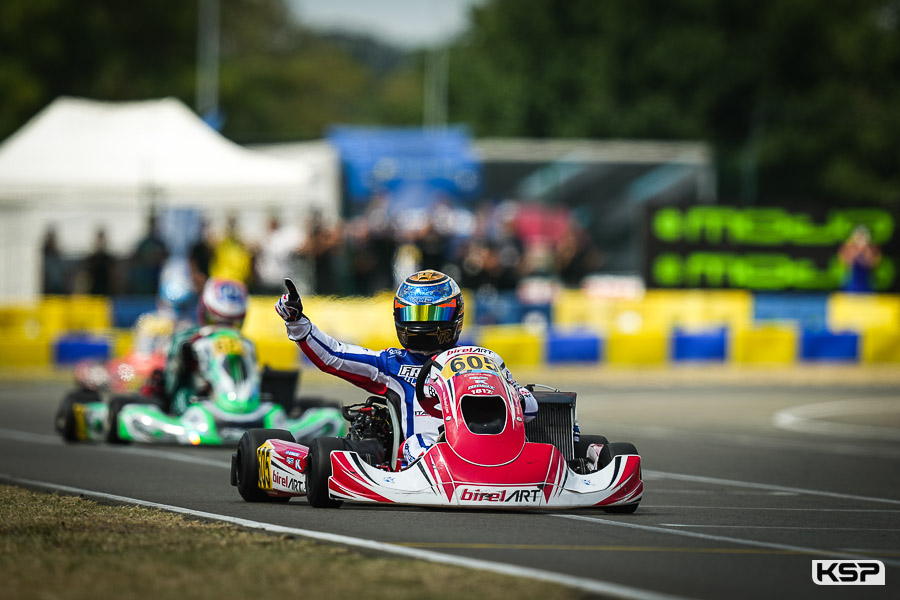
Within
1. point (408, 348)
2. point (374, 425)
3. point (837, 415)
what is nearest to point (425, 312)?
point (408, 348)

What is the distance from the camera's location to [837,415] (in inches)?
671

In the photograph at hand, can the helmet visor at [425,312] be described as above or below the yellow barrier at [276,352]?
above

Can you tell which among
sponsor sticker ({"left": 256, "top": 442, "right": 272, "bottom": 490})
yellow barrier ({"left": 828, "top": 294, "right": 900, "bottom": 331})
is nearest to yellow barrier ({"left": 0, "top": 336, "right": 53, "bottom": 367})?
yellow barrier ({"left": 828, "top": 294, "right": 900, "bottom": 331})

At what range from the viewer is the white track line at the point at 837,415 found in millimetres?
15062

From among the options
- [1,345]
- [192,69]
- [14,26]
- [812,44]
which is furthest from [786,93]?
[1,345]

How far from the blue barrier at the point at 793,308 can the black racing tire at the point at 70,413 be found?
15310 mm

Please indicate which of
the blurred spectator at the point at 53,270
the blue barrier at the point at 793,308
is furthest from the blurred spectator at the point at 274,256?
the blue barrier at the point at 793,308

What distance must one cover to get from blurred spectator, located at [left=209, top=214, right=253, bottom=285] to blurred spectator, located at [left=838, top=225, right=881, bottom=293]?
9726 millimetres

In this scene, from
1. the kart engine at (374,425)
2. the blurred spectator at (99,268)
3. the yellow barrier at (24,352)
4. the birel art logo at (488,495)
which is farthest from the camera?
the blurred spectator at (99,268)

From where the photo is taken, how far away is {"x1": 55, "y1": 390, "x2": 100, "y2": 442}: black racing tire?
1289 cm

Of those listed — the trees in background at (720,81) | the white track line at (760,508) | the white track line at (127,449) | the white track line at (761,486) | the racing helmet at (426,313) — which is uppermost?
the trees in background at (720,81)

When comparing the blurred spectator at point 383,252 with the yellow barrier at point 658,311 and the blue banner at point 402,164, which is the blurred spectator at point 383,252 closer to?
the yellow barrier at point 658,311

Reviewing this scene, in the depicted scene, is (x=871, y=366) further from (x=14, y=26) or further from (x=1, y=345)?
(x=14, y=26)

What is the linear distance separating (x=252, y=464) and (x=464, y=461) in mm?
→ 1329
